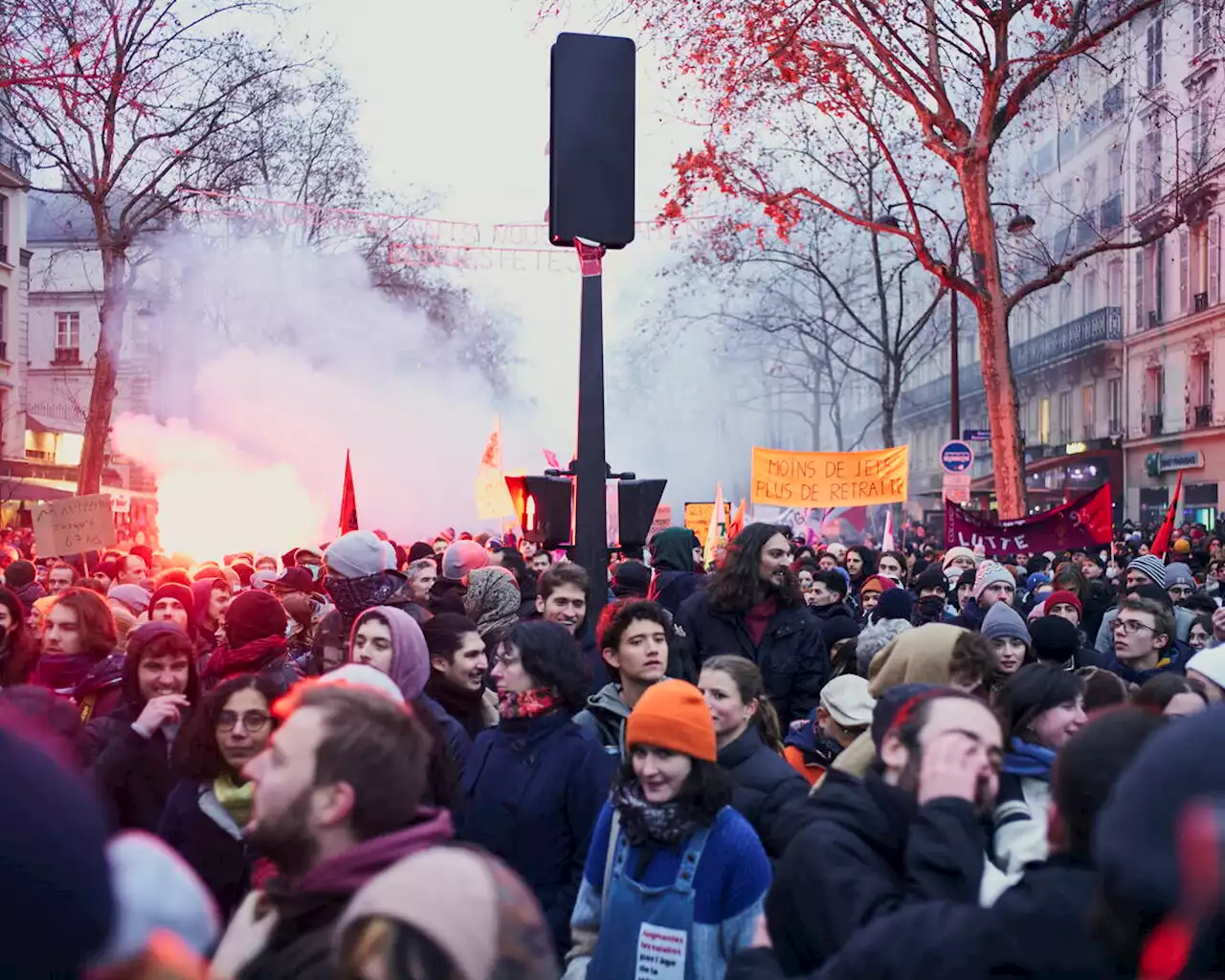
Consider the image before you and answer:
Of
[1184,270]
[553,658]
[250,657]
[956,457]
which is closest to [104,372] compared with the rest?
[956,457]

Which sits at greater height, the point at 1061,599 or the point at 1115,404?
the point at 1115,404

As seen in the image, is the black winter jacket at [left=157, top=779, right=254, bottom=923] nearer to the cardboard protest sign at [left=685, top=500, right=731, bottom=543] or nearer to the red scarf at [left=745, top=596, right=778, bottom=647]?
the red scarf at [left=745, top=596, right=778, bottom=647]

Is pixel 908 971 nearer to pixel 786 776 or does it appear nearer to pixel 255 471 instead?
pixel 786 776

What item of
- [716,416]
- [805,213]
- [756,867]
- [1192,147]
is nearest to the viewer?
[756,867]

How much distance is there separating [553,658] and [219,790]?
1.14 meters

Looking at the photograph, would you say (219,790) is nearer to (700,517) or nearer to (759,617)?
(759,617)

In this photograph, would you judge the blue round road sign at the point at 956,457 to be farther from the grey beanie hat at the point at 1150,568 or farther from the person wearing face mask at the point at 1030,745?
the person wearing face mask at the point at 1030,745

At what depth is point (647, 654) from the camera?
557 centimetres

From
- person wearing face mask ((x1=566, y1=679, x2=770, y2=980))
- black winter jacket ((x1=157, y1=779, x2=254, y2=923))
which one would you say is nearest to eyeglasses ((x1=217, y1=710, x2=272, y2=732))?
black winter jacket ((x1=157, y1=779, x2=254, y2=923))

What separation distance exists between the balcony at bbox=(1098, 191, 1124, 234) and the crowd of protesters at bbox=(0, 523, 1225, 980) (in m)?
37.0

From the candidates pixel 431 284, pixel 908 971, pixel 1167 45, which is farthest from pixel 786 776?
pixel 1167 45

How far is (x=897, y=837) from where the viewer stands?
2.75m

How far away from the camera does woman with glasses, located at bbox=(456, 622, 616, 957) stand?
458 centimetres

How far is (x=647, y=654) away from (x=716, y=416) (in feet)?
223
